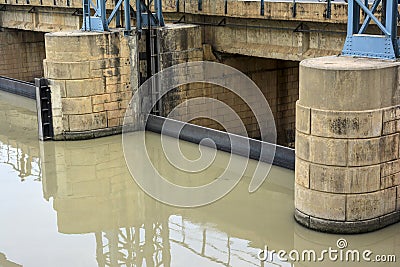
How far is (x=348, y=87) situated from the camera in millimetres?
10172

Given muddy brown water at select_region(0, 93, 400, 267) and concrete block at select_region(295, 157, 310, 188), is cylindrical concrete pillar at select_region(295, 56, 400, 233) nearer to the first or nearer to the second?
concrete block at select_region(295, 157, 310, 188)

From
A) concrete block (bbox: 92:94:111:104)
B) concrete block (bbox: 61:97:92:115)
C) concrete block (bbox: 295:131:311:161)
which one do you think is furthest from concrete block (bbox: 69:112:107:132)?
A: concrete block (bbox: 295:131:311:161)

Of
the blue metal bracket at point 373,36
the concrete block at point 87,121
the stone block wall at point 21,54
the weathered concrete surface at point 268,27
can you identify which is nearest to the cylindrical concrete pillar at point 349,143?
the blue metal bracket at point 373,36

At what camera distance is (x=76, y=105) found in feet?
56.9

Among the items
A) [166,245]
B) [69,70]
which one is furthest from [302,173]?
[69,70]

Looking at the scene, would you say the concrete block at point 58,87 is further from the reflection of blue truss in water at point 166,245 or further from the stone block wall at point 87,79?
the reflection of blue truss in water at point 166,245

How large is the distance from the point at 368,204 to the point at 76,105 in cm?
915

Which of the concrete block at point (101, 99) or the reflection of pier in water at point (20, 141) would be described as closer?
the reflection of pier in water at point (20, 141)

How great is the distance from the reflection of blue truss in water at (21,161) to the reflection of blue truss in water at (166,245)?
431cm

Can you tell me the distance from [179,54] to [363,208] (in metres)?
9.36

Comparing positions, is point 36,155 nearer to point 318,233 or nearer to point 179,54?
point 179,54

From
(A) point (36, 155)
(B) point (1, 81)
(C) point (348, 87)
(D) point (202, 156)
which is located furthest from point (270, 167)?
(B) point (1, 81)

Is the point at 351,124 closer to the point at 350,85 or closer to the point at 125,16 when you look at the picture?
the point at 350,85

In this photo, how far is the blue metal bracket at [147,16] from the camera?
59.6 ft
